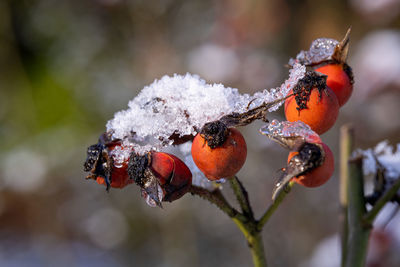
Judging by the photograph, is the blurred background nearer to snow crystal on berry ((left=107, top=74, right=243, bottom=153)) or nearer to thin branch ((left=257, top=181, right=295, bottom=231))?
thin branch ((left=257, top=181, right=295, bottom=231))

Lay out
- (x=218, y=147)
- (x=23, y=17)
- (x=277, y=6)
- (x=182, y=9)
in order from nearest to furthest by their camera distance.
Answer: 1. (x=218, y=147)
2. (x=277, y=6)
3. (x=182, y=9)
4. (x=23, y=17)

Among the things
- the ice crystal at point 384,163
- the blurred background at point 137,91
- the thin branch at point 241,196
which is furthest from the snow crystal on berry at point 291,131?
the blurred background at point 137,91

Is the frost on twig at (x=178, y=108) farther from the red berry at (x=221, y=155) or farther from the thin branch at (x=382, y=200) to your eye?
the thin branch at (x=382, y=200)

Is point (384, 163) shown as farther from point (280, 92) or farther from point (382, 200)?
point (280, 92)

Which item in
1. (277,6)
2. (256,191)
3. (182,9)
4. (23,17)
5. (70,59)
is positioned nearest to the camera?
(256,191)

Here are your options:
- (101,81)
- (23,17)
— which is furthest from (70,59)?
(23,17)

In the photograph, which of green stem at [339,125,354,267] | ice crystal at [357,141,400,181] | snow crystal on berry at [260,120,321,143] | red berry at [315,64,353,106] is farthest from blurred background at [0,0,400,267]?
snow crystal on berry at [260,120,321,143]

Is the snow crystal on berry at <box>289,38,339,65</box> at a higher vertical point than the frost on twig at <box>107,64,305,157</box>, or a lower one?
higher

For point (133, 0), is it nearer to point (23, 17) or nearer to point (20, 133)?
point (20, 133)
